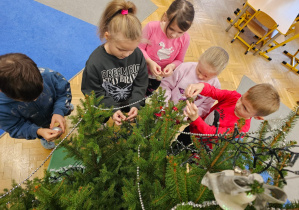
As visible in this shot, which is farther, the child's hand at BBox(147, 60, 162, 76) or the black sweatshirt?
the child's hand at BBox(147, 60, 162, 76)

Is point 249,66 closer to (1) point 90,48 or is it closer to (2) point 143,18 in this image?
(2) point 143,18

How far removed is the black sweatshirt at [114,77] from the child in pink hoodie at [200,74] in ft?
0.92

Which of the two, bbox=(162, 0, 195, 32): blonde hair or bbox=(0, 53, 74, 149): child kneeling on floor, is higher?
bbox=(162, 0, 195, 32): blonde hair

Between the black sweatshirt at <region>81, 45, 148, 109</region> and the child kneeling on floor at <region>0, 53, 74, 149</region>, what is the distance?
227 mm

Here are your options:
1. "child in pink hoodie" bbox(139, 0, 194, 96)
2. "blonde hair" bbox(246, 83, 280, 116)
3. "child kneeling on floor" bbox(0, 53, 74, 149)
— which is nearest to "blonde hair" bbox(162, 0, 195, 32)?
"child in pink hoodie" bbox(139, 0, 194, 96)

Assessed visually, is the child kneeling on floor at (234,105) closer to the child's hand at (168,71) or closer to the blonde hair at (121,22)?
the child's hand at (168,71)

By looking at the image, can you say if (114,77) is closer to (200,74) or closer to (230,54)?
(200,74)

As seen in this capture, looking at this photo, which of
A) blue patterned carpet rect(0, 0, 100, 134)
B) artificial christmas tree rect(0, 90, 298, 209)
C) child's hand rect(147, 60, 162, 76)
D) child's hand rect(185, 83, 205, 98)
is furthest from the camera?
blue patterned carpet rect(0, 0, 100, 134)

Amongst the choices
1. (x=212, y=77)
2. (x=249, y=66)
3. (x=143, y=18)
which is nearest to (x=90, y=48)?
(x=143, y=18)

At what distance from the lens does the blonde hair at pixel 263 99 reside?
1255 mm

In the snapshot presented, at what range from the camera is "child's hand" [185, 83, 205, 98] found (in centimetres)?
138

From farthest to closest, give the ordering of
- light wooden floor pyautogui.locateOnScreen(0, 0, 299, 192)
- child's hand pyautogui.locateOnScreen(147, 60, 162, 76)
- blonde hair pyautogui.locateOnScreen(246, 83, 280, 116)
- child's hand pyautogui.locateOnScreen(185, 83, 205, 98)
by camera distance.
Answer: light wooden floor pyautogui.locateOnScreen(0, 0, 299, 192)
child's hand pyautogui.locateOnScreen(147, 60, 162, 76)
child's hand pyautogui.locateOnScreen(185, 83, 205, 98)
blonde hair pyautogui.locateOnScreen(246, 83, 280, 116)

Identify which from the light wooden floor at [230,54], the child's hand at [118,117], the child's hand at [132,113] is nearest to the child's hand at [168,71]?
the child's hand at [132,113]

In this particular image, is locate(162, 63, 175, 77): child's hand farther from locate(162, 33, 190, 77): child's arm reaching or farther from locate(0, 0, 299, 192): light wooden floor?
locate(0, 0, 299, 192): light wooden floor
